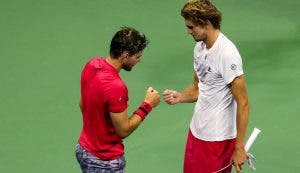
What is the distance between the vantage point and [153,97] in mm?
3869

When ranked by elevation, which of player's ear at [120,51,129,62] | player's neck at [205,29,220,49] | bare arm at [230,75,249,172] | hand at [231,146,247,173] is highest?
player's neck at [205,29,220,49]

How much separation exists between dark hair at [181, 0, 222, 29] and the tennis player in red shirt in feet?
1.13

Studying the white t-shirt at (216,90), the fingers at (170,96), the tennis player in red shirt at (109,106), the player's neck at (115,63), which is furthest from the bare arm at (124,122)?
the fingers at (170,96)

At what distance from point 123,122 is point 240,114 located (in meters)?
0.72

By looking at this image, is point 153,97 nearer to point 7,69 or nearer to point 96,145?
point 96,145

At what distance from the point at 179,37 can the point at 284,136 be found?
89.7 inches

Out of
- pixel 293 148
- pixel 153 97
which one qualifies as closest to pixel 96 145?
pixel 153 97

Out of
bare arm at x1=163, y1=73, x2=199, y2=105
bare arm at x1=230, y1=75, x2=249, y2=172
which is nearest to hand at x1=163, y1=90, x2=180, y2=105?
bare arm at x1=163, y1=73, x2=199, y2=105

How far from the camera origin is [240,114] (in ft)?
12.7

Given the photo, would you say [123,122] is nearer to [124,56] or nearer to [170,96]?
[124,56]

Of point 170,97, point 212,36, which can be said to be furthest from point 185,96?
point 212,36

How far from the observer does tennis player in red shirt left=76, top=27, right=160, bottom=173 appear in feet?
11.8

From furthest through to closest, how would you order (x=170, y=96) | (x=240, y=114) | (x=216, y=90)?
(x=170, y=96) → (x=216, y=90) → (x=240, y=114)

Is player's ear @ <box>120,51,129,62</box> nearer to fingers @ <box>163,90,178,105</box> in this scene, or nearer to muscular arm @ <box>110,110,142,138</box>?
muscular arm @ <box>110,110,142,138</box>
